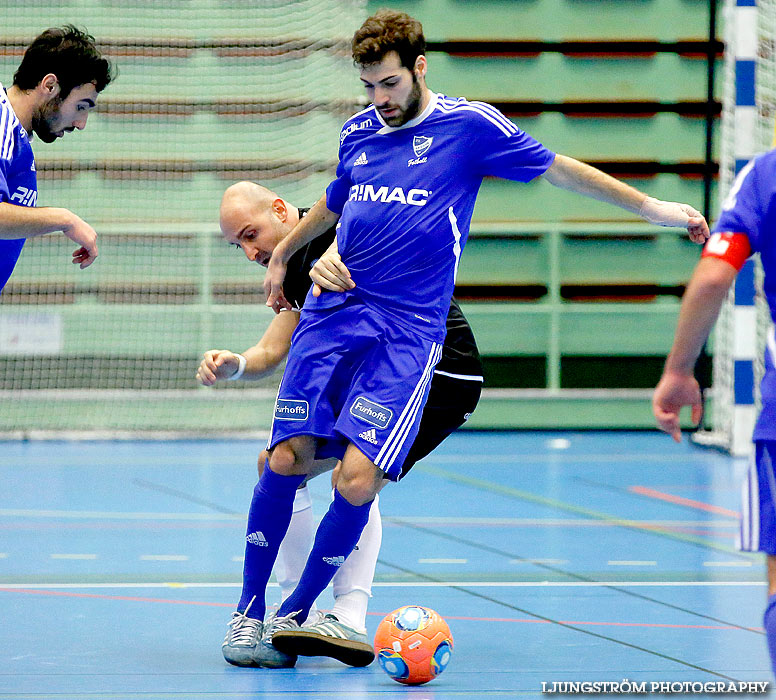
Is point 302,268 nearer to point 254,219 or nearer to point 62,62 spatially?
point 254,219

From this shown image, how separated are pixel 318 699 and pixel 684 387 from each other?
150cm

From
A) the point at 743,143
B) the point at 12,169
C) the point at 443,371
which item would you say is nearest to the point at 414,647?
the point at 443,371

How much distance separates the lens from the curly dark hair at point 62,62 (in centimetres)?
397

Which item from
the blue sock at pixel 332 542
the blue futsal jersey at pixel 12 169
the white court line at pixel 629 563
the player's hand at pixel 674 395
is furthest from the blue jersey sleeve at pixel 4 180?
the white court line at pixel 629 563

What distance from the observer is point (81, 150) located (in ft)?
35.7

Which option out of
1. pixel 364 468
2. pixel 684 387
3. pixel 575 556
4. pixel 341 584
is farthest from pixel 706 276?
pixel 575 556

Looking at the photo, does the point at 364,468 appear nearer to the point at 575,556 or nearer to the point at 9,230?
the point at 9,230

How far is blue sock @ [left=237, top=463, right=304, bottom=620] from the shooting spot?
3893 millimetres

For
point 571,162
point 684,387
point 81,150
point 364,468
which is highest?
point 81,150

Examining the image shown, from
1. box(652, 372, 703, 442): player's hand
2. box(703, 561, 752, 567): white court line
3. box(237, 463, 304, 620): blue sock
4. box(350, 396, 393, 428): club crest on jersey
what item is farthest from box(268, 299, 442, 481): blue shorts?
box(703, 561, 752, 567): white court line

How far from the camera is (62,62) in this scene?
13.0 feet

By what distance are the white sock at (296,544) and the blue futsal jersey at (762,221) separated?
6.71 feet

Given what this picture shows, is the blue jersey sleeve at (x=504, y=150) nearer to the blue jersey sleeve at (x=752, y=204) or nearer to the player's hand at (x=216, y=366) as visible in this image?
the player's hand at (x=216, y=366)

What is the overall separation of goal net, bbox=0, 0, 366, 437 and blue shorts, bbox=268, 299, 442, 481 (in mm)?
6832
